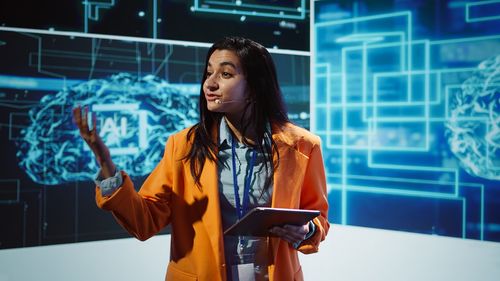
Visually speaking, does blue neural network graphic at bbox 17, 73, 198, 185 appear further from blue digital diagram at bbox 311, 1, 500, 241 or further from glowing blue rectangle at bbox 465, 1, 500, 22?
glowing blue rectangle at bbox 465, 1, 500, 22

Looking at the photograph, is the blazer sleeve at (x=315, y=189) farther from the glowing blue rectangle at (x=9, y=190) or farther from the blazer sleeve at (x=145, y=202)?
the glowing blue rectangle at (x=9, y=190)

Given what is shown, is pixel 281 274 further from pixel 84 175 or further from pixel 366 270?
pixel 84 175

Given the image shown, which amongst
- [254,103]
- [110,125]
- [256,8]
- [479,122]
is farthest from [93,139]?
[479,122]

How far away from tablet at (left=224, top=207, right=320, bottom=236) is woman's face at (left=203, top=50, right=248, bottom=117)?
0.34 m

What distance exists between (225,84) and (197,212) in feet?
1.15

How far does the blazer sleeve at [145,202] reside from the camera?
143 centimetres

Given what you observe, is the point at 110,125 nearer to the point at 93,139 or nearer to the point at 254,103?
the point at 254,103

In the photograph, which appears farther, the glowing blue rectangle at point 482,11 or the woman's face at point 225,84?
the glowing blue rectangle at point 482,11

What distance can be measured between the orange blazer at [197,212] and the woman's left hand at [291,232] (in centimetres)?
6

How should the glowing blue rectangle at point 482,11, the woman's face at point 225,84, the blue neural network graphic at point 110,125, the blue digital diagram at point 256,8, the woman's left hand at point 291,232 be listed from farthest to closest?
the blue digital diagram at point 256,8
the glowing blue rectangle at point 482,11
the blue neural network graphic at point 110,125
the woman's face at point 225,84
the woman's left hand at point 291,232

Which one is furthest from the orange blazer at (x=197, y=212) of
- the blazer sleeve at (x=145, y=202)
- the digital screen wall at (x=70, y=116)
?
the digital screen wall at (x=70, y=116)

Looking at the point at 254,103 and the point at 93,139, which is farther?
the point at 254,103

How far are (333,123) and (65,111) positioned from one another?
2359 millimetres

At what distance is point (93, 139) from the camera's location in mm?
1374
